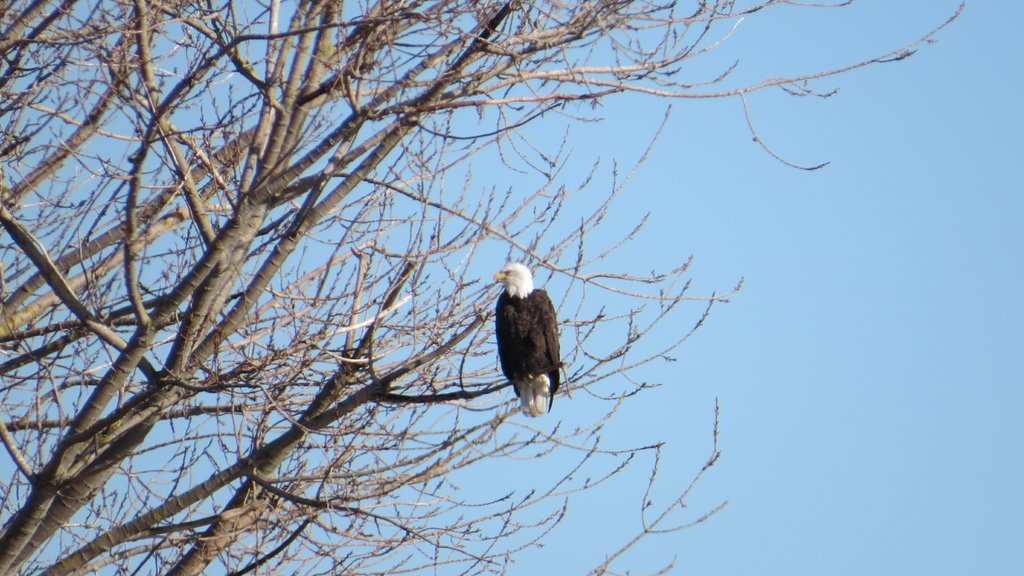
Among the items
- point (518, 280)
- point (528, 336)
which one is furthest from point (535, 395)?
point (518, 280)

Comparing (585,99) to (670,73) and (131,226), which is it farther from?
(131,226)

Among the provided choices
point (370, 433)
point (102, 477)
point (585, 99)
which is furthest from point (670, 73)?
point (102, 477)

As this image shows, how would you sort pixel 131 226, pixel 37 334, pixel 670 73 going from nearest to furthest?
pixel 131 226 < pixel 670 73 < pixel 37 334

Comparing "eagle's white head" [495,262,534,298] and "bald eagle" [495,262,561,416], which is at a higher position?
"eagle's white head" [495,262,534,298]

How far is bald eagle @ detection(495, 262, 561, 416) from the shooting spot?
5938mm

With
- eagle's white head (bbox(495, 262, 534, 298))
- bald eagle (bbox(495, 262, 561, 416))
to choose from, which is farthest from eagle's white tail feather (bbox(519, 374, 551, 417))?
eagle's white head (bbox(495, 262, 534, 298))

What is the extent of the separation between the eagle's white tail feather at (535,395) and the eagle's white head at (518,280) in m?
0.50

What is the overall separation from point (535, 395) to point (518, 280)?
2.18 feet

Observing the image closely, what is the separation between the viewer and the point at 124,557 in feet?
13.9

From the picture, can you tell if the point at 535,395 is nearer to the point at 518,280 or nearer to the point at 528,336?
the point at 528,336

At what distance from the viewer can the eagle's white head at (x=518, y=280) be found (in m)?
6.07

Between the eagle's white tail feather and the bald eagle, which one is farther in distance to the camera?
the eagle's white tail feather

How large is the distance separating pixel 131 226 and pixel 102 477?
1096mm

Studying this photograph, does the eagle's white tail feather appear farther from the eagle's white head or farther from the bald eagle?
the eagle's white head
